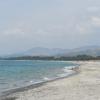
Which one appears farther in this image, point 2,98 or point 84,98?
point 2,98

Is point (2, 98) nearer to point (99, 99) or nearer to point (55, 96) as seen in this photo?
point (55, 96)

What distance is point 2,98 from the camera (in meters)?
19.5

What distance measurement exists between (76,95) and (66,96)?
66 cm

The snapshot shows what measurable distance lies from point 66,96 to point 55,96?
683mm

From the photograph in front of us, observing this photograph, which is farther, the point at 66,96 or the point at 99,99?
the point at 66,96

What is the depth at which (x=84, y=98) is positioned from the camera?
714 inches

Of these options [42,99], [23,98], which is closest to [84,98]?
[42,99]

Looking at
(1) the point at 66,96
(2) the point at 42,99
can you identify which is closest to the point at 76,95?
(1) the point at 66,96

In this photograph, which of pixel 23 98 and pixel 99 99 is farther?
pixel 23 98

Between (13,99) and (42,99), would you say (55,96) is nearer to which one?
(42,99)

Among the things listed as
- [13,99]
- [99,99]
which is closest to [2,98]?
[13,99]

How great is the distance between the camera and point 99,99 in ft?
57.2

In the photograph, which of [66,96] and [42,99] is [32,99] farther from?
[66,96]

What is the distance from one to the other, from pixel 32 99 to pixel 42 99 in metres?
0.59
